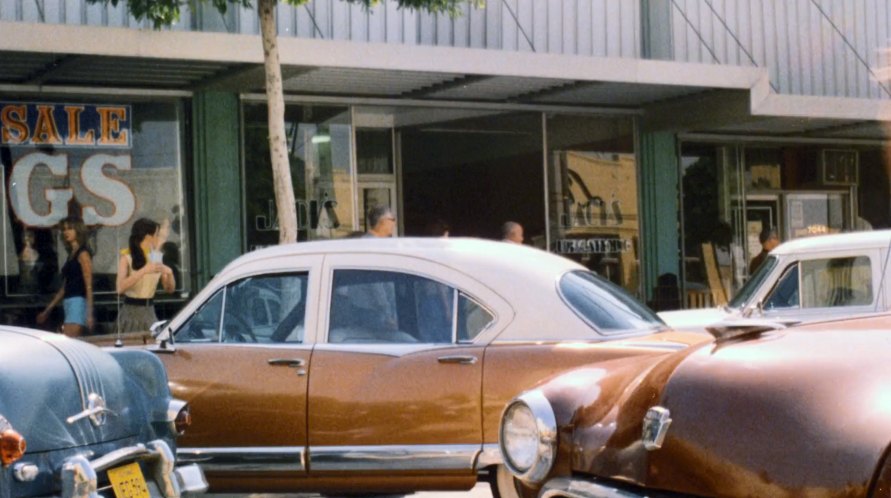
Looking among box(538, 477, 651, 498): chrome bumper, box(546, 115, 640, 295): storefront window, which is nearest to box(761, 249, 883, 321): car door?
box(538, 477, 651, 498): chrome bumper

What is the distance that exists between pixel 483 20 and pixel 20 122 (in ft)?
18.0

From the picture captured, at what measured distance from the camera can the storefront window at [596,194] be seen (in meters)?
16.6

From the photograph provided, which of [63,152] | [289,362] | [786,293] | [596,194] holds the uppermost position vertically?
[63,152]

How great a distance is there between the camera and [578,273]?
7410mm

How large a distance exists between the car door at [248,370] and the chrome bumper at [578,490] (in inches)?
131

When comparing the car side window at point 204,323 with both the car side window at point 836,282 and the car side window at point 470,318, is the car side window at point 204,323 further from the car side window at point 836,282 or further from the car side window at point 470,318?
A: the car side window at point 836,282

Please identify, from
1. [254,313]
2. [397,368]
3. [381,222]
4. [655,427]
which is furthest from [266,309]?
[655,427]

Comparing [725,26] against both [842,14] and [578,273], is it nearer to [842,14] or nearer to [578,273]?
[842,14]

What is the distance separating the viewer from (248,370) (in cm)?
724

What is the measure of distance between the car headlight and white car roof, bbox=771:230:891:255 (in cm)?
584

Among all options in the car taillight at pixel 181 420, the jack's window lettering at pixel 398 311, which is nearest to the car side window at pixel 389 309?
the jack's window lettering at pixel 398 311

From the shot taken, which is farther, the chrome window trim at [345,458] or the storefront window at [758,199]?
the storefront window at [758,199]

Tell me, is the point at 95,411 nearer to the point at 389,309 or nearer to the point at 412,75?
the point at 389,309

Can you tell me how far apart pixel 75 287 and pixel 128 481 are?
824 cm
